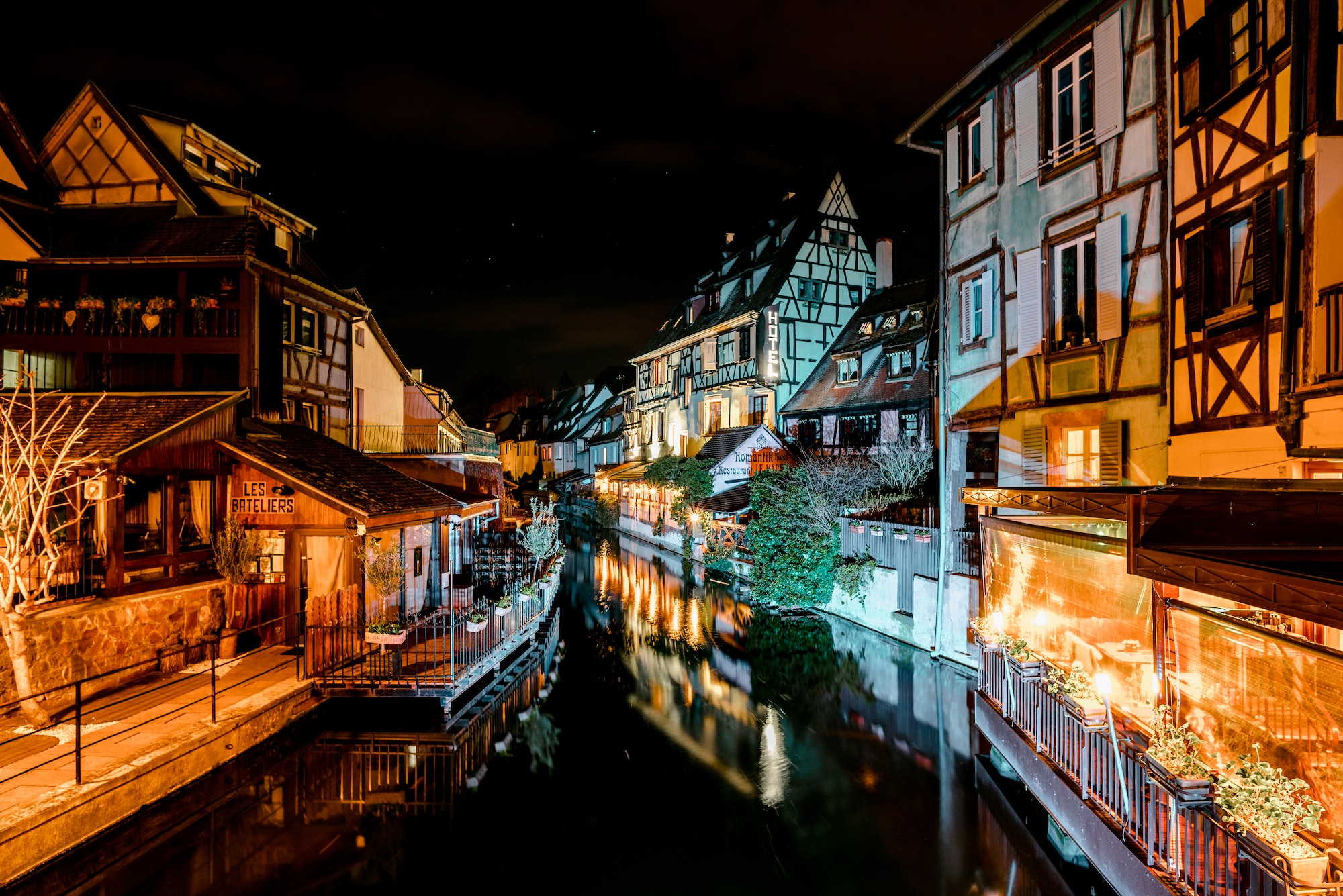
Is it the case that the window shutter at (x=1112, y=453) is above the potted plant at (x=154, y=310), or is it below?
below

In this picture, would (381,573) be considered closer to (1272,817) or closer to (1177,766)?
(1177,766)

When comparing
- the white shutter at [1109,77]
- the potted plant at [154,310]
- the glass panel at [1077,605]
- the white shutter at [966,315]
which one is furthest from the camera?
the potted plant at [154,310]

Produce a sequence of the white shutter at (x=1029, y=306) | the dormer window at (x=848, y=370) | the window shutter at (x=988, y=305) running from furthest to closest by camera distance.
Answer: the dormer window at (x=848, y=370)
the window shutter at (x=988, y=305)
the white shutter at (x=1029, y=306)

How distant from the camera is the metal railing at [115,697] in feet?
28.0

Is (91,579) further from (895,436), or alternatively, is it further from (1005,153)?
(895,436)

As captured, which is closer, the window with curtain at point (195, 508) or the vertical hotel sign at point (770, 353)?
the window with curtain at point (195, 508)

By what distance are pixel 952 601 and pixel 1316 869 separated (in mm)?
11553

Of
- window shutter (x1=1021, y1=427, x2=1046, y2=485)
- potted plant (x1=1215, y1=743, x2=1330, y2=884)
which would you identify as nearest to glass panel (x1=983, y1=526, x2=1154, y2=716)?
window shutter (x1=1021, y1=427, x2=1046, y2=485)

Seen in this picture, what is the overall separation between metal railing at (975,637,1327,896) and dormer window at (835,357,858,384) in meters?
21.5

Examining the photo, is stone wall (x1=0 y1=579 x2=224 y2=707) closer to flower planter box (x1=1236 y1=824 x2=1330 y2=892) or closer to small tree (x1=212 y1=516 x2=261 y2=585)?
small tree (x1=212 y1=516 x2=261 y2=585)

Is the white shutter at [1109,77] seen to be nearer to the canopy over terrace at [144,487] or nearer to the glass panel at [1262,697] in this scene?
the glass panel at [1262,697]

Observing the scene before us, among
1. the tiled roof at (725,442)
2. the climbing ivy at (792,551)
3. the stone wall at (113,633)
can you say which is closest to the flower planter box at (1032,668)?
the climbing ivy at (792,551)

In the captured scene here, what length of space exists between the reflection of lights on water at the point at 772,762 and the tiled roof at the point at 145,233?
15.8 meters

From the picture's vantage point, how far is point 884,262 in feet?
116
